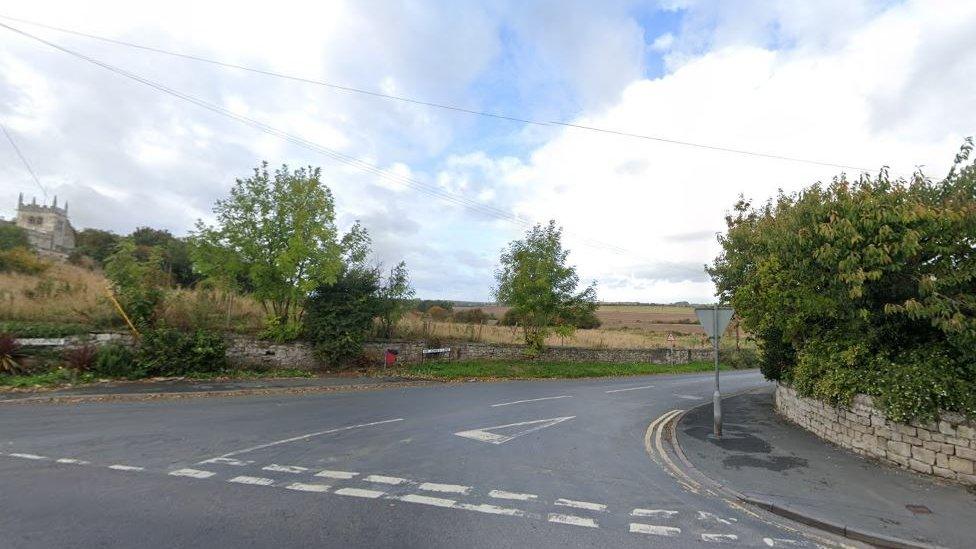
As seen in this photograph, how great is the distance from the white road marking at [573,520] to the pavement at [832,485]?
260 cm

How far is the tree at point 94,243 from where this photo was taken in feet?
123

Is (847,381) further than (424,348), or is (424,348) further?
(424,348)

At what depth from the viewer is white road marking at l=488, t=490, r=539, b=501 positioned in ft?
19.9

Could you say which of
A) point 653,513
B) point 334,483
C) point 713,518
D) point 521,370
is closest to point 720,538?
point 713,518

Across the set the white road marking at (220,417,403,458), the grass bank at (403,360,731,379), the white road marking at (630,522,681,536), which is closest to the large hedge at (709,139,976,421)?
the white road marking at (630,522,681,536)

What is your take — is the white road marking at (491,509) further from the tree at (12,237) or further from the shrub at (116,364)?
the tree at (12,237)

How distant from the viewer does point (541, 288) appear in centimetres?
2370

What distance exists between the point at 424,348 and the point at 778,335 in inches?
561

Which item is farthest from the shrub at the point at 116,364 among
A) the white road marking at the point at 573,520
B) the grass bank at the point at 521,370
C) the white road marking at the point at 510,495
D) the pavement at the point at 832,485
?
the pavement at the point at 832,485

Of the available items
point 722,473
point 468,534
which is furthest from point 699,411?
point 468,534

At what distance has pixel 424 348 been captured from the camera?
22.8m

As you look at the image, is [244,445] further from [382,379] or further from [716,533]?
[382,379]

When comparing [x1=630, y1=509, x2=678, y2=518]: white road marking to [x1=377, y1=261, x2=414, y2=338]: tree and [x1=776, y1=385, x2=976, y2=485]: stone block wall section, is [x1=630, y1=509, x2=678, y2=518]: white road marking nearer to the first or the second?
[x1=776, y1=385, x2=976, y2=485]: stone block wall section

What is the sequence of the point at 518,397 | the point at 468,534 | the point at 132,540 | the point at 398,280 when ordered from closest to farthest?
1. the point at 132,540
2. the point at 468,534
3. the point at 518,397
4. the point at 398,280
